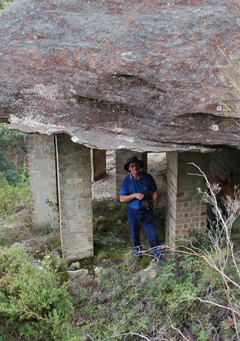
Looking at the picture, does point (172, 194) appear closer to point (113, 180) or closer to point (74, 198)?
point (74, 198)

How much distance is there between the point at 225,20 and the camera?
190 inches

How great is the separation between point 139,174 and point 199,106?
6.35 ft

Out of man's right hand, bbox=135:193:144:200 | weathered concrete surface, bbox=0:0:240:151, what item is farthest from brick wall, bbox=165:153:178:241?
weathered concrete surface, bbox=0:0:240:151

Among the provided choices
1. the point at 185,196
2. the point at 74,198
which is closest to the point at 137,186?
the point at 185,196

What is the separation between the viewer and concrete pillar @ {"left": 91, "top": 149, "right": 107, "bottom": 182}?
10.9 meters

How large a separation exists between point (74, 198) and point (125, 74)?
2.85 metres

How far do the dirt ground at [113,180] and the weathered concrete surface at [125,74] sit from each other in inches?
174

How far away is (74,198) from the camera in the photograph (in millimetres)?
6746

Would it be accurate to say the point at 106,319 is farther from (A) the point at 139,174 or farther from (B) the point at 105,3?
(B) the point at 105,3

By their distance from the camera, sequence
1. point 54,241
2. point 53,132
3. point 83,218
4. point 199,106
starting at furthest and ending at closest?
point 54,241, point 83,218, point 53,132, point 199,106

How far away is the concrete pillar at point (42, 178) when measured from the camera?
8.04m

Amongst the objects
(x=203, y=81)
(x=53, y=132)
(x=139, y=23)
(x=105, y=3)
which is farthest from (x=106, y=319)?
(x=105, y=3)

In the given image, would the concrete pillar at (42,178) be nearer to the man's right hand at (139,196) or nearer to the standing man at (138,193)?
the standing man at (138,193)

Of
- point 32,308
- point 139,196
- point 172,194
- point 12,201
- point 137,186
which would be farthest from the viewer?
point 12,201
